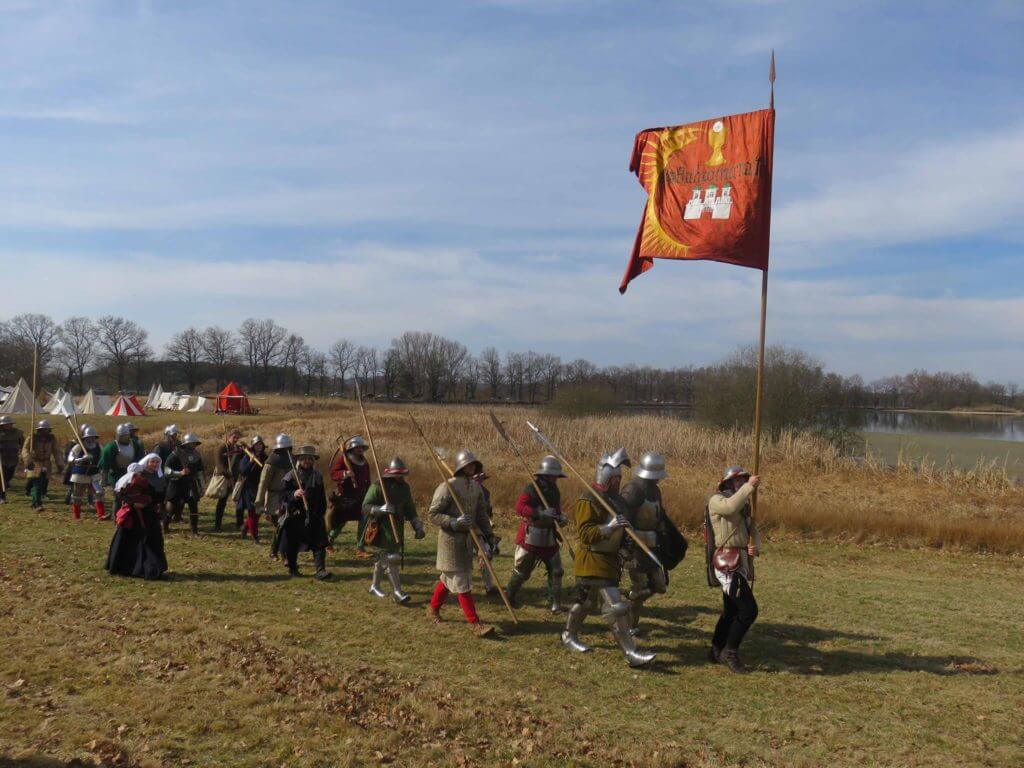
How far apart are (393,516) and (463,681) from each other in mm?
3240

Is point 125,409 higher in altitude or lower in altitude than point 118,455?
lower

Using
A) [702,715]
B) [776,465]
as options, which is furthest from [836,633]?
[776,465]

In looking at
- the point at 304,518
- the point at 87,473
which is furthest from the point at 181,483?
the point at 304,518

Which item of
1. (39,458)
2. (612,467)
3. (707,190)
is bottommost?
(39,458)

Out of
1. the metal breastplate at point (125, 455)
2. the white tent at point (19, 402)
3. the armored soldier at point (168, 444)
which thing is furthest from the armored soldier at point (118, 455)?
the white tent at point (19, 402)

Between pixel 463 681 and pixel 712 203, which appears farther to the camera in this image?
pixel 712 203

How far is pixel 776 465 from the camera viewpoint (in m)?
26.6

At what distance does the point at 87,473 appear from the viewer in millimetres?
16078

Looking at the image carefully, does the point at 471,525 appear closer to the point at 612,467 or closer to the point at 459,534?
the point at 459,534

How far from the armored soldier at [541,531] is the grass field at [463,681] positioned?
40cm

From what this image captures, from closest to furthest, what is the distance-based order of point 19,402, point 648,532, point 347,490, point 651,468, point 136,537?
point 651,468
point 648,532
point 136,537
point 347,490
point 19,402

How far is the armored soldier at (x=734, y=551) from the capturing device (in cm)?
721

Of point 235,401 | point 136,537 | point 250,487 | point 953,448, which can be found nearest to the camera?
point 136,537

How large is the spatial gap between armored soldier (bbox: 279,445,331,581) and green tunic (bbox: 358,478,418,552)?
1541mm
